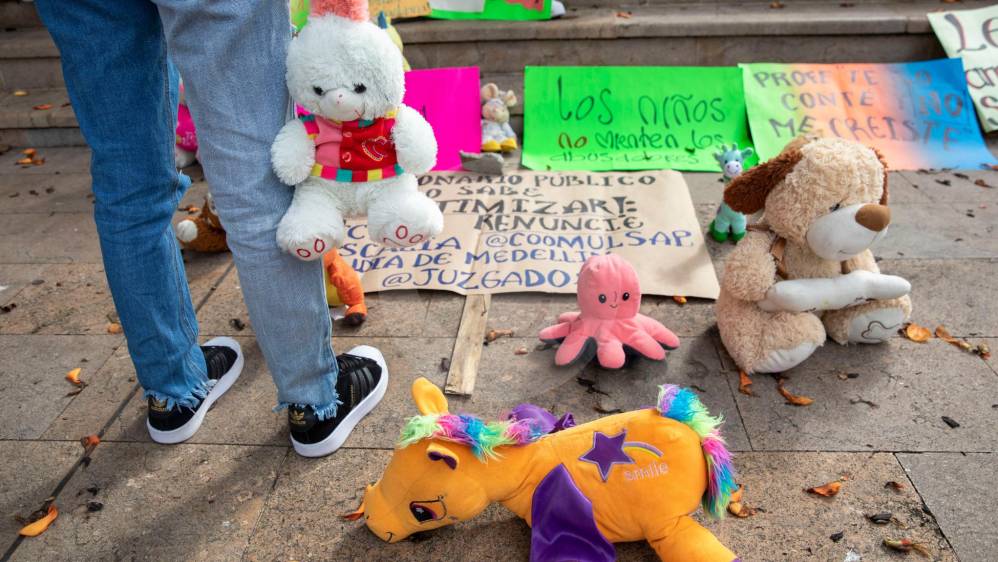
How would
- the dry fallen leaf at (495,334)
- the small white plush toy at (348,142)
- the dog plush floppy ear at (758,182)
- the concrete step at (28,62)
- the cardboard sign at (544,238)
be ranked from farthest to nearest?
the concrete step at (28,62)
the cardboard sign at (544,238)
the dry fallen leaf at (495,334)
the dog plush floppy ear at (758,182)
the small white plush toy at (348,142)

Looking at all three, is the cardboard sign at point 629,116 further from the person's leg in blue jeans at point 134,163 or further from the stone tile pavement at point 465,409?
the person's leg in blue jeans at point 134,163

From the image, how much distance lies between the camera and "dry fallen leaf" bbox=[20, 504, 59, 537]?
1814mm

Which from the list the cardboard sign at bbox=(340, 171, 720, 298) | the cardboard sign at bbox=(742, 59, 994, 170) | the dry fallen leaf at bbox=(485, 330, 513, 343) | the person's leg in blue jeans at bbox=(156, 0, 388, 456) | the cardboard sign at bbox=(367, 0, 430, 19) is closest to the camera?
the person's leg in blue jeans at bbox=(156, 0, 388, 456)

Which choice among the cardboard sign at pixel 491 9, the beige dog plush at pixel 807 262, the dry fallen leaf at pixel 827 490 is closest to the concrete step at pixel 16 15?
the cardboard sign at pixel 491 9

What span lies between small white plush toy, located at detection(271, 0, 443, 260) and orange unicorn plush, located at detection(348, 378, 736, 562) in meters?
0.46

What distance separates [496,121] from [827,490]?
2.83m

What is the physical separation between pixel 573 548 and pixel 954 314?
5.97 feet

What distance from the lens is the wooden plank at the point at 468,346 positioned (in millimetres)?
2254

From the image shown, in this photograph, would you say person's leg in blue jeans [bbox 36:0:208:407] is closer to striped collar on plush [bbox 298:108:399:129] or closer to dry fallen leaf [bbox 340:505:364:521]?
striped collar on plush [bbox 298:108:399:129]

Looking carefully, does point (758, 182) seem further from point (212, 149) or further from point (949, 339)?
point (212, 149)

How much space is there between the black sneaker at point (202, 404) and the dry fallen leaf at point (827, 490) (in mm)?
1776

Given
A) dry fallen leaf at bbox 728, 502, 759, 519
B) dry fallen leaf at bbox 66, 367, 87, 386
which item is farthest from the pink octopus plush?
dry fallen leaf at bbox 66, 367, 87, 386

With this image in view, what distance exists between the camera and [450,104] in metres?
4.16

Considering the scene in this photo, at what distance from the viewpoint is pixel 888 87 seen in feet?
13.7
